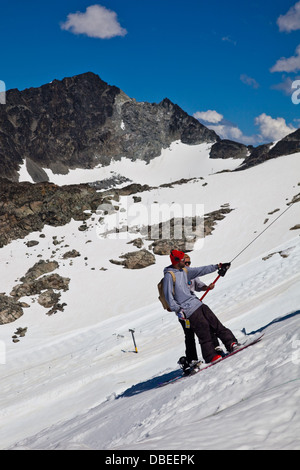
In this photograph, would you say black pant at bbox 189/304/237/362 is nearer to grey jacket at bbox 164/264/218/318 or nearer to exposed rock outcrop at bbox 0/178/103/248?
grey jacket at bbox 164/264/218/318

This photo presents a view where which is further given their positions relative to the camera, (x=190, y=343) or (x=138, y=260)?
(x=138, y=260)

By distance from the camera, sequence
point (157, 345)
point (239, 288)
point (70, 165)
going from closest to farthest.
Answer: point (157, 345)
point (239, 288)
point (70, 165)

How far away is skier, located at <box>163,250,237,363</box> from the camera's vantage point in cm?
636

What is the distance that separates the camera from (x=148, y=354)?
11914mm

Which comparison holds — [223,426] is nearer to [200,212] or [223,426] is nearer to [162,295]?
[162,295]

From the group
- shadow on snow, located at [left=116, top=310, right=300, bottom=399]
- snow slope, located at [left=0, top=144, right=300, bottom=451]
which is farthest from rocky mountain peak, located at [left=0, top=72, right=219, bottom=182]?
shadow on snow, located at [left=116, top=310, right=300, bottom=399]

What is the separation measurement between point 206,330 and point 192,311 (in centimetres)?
41

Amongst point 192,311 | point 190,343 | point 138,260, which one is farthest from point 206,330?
point 138,260

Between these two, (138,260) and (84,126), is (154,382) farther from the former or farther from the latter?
(84,126)

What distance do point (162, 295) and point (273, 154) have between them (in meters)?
99.8

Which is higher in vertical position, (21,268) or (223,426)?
(21,268)

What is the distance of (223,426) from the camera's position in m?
3.57

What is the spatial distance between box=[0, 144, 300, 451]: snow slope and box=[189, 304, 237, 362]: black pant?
1.96ft
